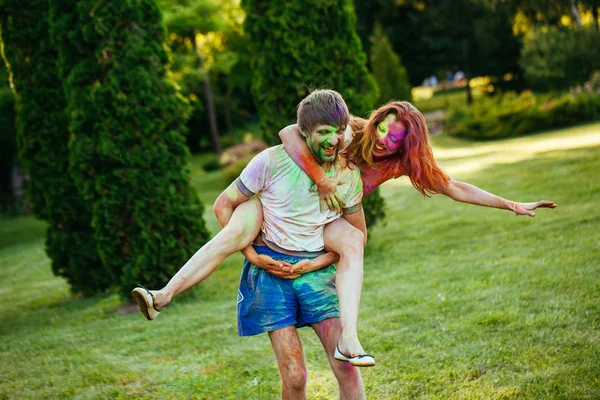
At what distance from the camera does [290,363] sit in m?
3.14

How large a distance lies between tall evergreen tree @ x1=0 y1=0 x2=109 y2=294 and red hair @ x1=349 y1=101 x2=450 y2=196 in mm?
6031

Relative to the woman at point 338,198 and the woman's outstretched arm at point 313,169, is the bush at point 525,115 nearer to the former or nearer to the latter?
the woman at point 338,198

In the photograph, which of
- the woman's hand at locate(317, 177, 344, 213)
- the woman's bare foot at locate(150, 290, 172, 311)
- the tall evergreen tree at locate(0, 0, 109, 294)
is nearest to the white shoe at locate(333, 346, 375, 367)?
the woman's hand at locate(317, 177, 344, 213)

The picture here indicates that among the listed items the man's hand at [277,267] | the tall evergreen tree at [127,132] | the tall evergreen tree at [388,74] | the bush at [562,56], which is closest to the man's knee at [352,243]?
the man's hand at [277,267]

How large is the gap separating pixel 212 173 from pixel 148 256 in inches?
780

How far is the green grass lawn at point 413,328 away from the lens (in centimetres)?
425

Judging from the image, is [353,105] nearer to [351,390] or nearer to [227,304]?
[227,304]

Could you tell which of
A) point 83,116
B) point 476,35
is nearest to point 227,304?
point 83,116

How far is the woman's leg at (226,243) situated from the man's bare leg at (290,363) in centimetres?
52

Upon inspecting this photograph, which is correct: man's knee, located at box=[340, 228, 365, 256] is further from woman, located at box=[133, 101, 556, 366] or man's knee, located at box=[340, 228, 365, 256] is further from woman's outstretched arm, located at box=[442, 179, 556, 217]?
woman's outstretched arm, located at box=[442, 179, 556, 217]

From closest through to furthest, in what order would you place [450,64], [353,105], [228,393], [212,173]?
1. [228,393]
2. [353,105]
3. [212,173]
4. [450,64]

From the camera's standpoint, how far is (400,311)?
578 centimetres

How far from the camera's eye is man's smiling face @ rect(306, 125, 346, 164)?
302cm

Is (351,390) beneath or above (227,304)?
above
